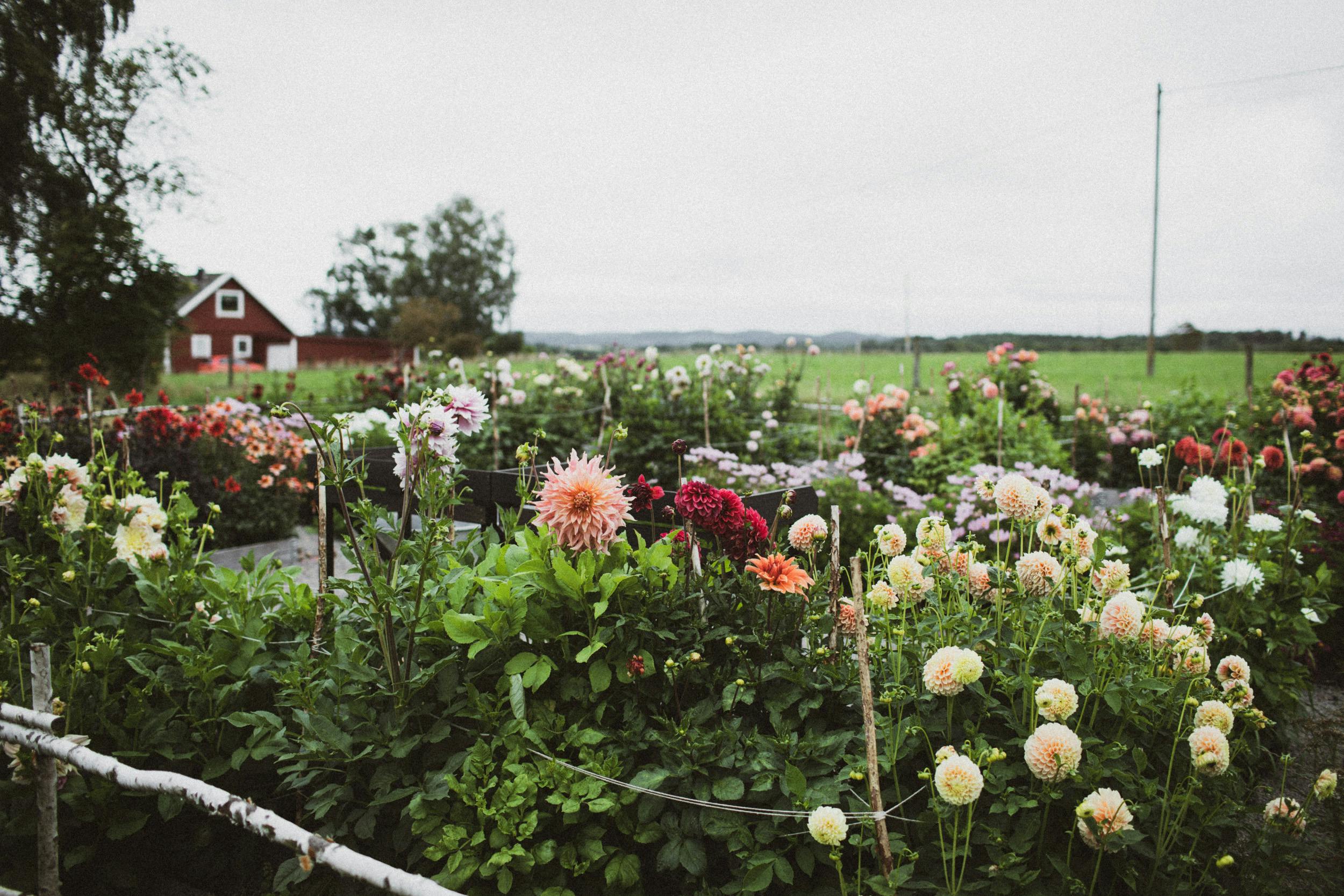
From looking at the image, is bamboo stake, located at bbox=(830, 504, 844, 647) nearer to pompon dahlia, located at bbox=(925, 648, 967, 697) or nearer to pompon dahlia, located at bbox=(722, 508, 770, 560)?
pompon dahlia, located at bbox=(722, 508, 770, 560)

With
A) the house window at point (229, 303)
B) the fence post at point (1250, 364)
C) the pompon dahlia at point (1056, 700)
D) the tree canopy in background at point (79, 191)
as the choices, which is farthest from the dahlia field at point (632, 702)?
the house window at point (229, 303)

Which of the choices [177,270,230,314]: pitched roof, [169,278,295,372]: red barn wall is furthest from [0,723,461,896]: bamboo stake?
[177,270,230,314]: pitched roof

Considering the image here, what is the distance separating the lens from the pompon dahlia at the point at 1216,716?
4.46 feet

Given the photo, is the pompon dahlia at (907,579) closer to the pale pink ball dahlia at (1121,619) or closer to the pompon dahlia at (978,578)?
the pompon dahlia at (978,578)

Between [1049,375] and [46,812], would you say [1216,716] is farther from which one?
[1049,375]

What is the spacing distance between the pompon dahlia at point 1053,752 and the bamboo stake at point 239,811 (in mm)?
958

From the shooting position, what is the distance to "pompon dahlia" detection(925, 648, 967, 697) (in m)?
1.34

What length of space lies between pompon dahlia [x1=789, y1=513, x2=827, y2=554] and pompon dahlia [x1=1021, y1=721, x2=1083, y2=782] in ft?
1.69

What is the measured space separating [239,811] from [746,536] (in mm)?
1095

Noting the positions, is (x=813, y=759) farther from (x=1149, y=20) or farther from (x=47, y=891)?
(x=1149, y=20)

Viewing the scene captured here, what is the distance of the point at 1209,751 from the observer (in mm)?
1298

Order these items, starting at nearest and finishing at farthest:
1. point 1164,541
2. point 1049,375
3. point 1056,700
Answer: point 1056,700 < point 1164,541 < point 1049,375

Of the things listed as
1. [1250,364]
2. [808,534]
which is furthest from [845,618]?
[1250,364]

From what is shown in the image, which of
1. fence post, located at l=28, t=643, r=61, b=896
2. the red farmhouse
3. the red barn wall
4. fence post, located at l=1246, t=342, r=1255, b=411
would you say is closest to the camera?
fence post, located at l=28, t=643, r=61, b=896
